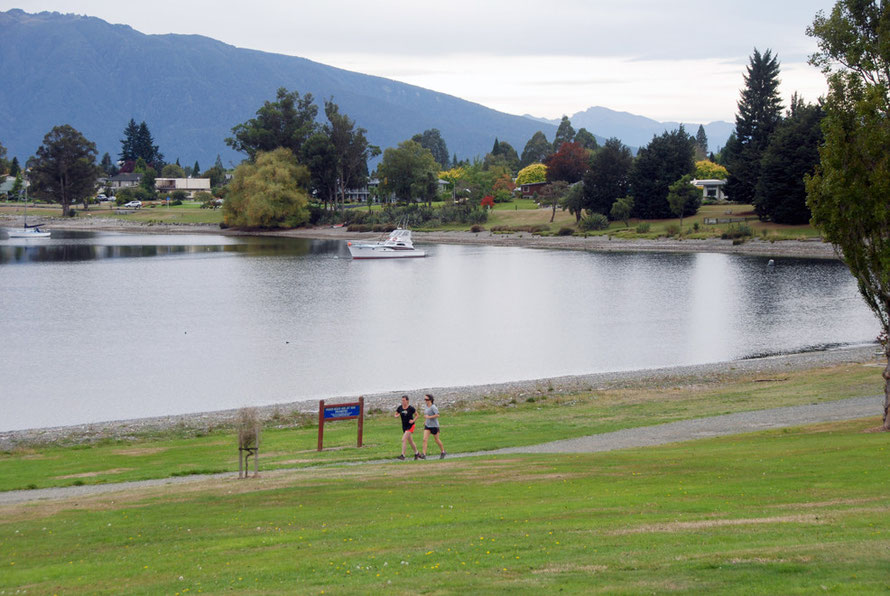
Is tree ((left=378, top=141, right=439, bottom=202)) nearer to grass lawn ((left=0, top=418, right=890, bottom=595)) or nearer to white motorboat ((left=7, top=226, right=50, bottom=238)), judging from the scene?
white motorboat ((left=7, top=226, right=50, bottom=238))

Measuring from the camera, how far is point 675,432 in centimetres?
2331

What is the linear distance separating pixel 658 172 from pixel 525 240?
22208 mm

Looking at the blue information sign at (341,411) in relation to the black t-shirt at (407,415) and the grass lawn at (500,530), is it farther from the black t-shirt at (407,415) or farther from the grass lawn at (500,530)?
the grass lawn at (500,530)

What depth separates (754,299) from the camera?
66.6 m

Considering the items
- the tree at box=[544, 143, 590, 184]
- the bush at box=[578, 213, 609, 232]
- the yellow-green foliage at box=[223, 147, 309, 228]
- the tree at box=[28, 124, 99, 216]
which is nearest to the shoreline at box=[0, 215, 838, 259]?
the yellow-green foliage at box=[223, 147, 309, 228]

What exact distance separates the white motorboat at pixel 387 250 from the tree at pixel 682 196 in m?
36.4

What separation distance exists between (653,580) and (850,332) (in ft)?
152

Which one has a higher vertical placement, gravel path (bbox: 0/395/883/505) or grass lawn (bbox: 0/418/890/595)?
grass lawn (bbox: 0/418/890/595)

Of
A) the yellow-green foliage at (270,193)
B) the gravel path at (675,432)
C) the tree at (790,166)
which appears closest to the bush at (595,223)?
the tree at (790,166)

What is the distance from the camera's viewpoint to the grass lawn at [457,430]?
21578 mm

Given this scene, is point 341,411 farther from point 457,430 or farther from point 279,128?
point 279,128

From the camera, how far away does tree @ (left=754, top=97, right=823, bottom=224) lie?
10400 cm

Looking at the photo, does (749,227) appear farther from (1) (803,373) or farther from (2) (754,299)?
(1) (803,373)

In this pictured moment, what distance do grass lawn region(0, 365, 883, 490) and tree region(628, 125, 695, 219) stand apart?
315 ft
